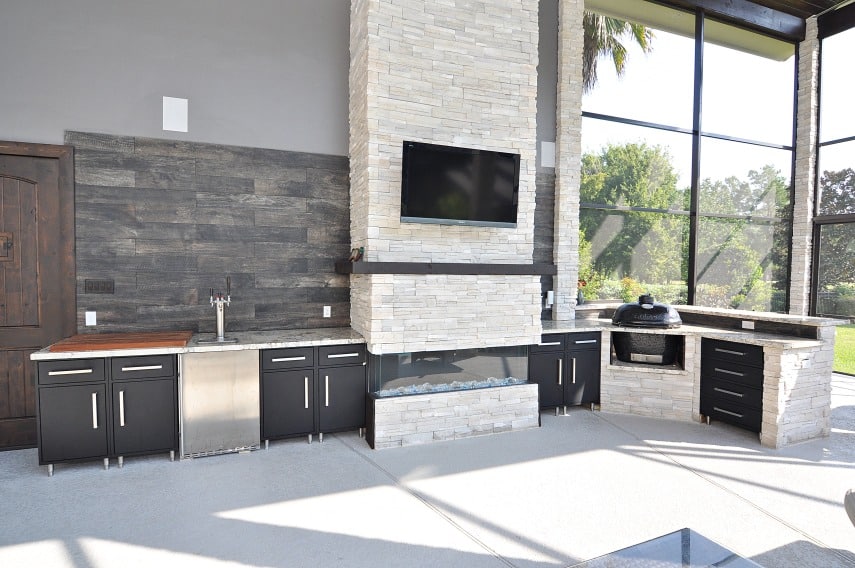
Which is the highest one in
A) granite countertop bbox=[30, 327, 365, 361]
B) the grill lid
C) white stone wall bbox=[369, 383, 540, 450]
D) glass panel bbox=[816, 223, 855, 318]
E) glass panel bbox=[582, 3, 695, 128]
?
glass panel bbox=[582, 3, 695, 128]

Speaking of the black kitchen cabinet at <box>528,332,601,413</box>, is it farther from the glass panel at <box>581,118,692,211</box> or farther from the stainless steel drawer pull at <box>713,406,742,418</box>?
the glass panel at <box>581,118,692,211</box>

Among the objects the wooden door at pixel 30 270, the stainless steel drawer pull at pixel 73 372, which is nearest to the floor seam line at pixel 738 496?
the stainless steel drawer pull at pixel 73 372

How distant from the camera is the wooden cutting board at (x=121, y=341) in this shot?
3.45m

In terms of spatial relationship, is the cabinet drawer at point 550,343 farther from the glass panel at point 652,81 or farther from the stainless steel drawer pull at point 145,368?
the stainless steel drawer pull at point 145,368

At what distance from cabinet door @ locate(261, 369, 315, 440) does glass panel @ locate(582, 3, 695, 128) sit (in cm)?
438

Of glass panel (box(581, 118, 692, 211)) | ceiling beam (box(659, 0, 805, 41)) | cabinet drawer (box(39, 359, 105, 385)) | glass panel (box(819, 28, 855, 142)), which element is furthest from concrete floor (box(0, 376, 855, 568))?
ceiling beam (box(659, 0, 805, 41))

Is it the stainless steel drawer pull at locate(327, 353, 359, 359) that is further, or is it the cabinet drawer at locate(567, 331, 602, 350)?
the cabinet drawer at locate(567, 331, 602, 350)

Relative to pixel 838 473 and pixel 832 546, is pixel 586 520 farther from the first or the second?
pixel 838 473

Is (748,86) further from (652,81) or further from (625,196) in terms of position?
(625,196)

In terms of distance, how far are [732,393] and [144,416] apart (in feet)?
15.6

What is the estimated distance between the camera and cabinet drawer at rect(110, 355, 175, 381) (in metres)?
3.48

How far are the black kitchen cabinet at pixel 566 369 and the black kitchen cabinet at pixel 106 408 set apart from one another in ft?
10.1

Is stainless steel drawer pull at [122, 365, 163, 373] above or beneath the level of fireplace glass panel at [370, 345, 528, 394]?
above

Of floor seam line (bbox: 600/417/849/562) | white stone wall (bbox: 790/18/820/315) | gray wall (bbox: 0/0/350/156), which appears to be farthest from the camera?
white stone wall (bbox: 790/18/820/315)
